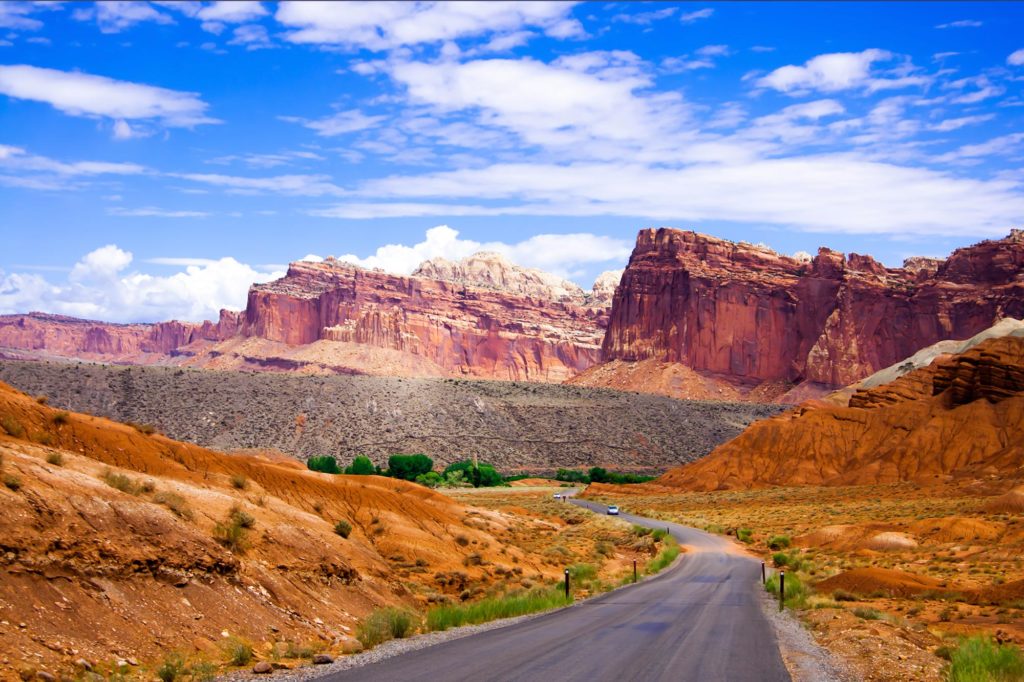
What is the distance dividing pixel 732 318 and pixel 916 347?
116 feet

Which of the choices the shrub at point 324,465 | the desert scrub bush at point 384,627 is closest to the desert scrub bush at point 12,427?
the desert scrub bush at point 384,627

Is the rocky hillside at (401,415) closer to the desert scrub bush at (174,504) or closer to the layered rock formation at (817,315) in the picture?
the layered rock formation at (817,315)

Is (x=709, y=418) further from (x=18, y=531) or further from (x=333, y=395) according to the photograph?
(x=18, y=531)

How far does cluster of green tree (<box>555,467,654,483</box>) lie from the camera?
107m

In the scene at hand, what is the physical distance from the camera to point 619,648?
1720 cm

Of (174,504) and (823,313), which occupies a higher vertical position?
(823,313)

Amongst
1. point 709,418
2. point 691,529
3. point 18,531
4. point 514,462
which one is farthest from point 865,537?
point 709,418

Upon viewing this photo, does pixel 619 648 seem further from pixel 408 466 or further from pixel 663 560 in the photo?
pixel 408 466

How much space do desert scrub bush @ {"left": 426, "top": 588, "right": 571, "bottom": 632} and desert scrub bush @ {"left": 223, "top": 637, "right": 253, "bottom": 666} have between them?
5.25 meters

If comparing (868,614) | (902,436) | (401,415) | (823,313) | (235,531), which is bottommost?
(401,415)

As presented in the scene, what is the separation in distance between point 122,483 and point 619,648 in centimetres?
1049

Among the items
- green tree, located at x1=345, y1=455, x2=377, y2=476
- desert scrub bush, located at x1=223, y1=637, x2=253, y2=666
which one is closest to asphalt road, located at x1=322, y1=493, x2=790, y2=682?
desert scrub bush, located at x1=223, y1=637, x2=253, y2=666

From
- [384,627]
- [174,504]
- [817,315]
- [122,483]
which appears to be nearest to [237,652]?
[384,627]

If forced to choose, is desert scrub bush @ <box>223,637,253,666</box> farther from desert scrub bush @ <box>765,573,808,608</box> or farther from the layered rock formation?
the layered rock formation
